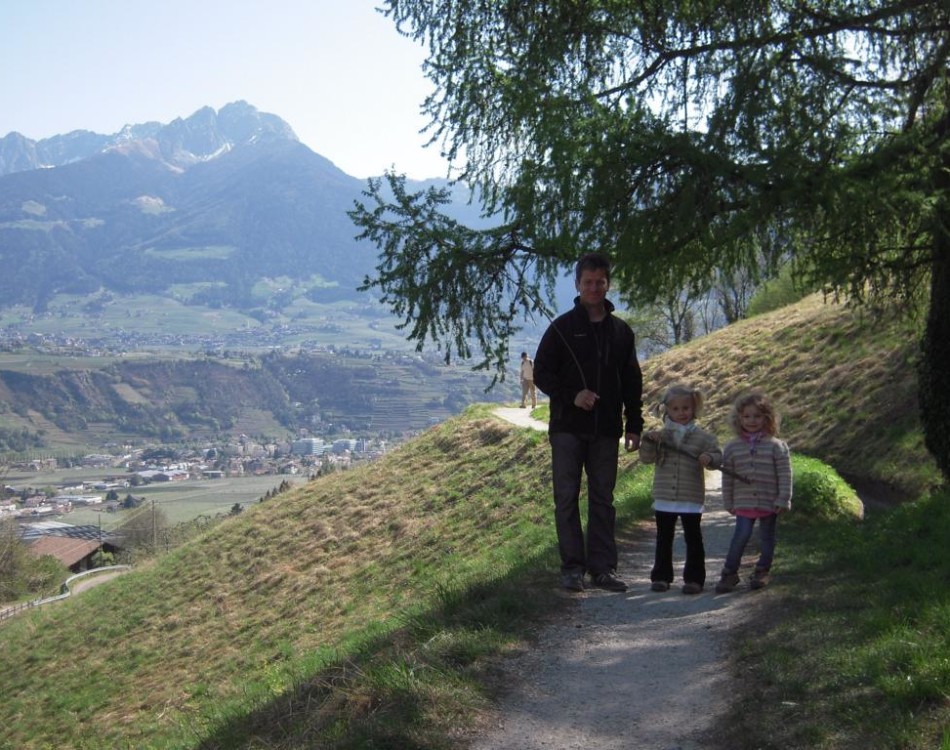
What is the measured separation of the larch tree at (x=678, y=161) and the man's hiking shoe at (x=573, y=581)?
297 cm

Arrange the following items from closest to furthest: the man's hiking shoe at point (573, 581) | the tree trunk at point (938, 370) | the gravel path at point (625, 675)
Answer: the gravel path at point (625, 675)
the man's hiking shoe at point (573, 581)
the tree trunk at point (938, 370)

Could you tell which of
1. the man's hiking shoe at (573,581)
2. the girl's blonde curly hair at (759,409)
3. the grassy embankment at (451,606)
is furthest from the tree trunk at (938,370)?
the man's hiking shoe at (573,581)

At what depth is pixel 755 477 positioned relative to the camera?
7.35 meters

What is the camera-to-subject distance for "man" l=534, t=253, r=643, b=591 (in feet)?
23.3

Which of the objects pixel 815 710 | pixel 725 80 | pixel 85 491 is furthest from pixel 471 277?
pixel 85 491

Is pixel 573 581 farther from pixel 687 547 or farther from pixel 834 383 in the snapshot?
pixel 834 383

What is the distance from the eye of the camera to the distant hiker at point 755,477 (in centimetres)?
728

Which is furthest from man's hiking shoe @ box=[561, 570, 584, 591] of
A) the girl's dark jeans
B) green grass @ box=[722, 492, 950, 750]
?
green grass @ box=[722, 492, 950, 750]

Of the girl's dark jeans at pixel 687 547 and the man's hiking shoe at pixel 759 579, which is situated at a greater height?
the girl's dark jeans at pixel 687 547

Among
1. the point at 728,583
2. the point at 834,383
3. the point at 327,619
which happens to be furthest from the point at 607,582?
the point at 834,383

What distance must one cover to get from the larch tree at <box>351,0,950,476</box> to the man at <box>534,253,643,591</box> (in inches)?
70.5

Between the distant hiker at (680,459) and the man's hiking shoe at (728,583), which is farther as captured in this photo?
the man's hiking shoe at (728,583)

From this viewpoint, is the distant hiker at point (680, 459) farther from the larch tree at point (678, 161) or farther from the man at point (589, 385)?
the larch tree at point (678, 161)

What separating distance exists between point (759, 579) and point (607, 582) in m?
1.08
